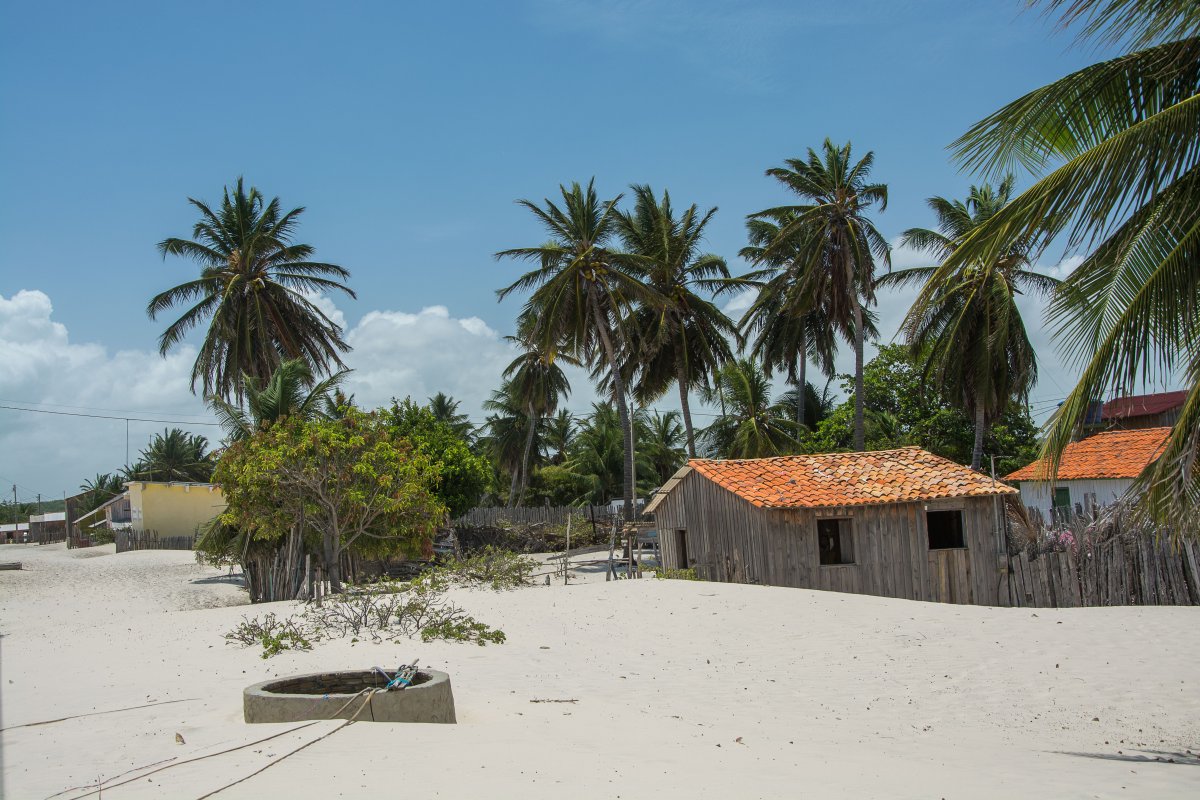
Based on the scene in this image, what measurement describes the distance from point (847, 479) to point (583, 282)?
13.3 metres

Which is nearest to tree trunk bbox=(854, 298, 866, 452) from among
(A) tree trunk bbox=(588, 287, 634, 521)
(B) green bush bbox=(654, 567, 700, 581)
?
(A) tree trunk bbox=(588, 287, 634, 521)

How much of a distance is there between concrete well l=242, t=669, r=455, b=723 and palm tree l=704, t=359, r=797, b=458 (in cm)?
2647

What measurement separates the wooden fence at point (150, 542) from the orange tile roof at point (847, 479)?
2291 cm

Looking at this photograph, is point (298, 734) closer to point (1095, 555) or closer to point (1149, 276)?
point (1149, 276)

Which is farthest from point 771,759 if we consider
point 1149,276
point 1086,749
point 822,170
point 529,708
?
point 822,170

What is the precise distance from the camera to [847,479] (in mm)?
19859

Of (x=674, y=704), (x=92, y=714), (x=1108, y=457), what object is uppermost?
(x=1108, y=457)

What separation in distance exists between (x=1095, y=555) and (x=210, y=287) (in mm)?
26059

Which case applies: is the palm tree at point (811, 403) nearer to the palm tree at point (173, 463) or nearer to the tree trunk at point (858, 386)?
the tree trunk at point (858, 386)

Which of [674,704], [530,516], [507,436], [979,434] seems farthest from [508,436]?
[674,704]

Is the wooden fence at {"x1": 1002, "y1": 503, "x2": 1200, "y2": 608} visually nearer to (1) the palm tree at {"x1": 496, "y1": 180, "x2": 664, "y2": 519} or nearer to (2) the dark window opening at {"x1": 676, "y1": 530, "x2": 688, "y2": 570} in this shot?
(2) the dark window opening at {"x1": 676, "y1": 530, "x2": 688, "y2": 570}

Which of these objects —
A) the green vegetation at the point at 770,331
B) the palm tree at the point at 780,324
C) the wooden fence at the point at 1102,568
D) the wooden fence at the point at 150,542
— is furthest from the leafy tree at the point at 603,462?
the wooden fence at the point at 1102,568

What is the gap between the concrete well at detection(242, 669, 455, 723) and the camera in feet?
23.6

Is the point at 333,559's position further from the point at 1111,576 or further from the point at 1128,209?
the point at 1128,209
